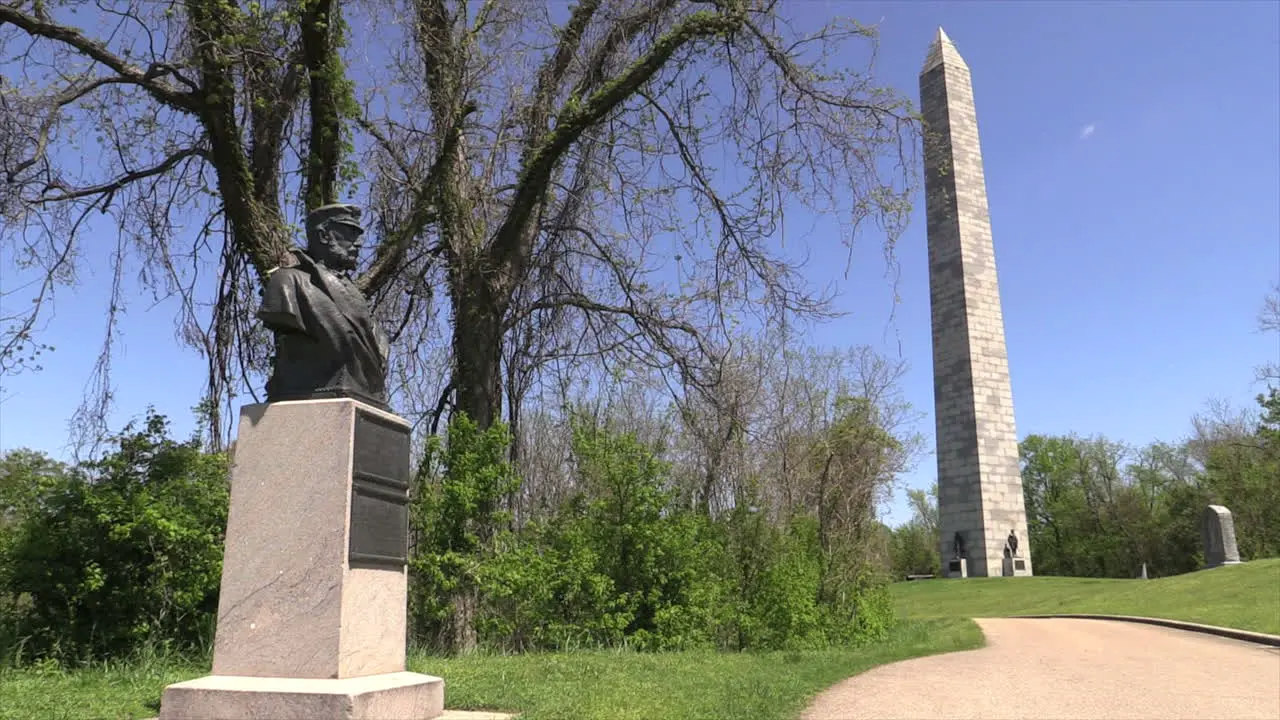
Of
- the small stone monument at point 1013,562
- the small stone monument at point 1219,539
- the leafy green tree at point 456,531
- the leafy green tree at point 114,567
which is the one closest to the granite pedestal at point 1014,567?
the small stone monument at point 1013,562

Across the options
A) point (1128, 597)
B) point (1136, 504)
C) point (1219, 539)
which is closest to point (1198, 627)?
point (1128, 597)

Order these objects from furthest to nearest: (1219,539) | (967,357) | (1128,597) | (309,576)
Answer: (967,357) → (1219,539) → (1128,597) → (309,576)

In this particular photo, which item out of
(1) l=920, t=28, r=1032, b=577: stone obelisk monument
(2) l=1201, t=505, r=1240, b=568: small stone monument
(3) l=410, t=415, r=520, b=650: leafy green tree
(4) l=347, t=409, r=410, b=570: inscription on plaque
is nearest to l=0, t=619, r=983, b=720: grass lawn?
(3) l=410, t=415, r=520, b=650: leafy green tree

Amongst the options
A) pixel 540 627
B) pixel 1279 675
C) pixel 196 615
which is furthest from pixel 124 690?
pixel 1279 675

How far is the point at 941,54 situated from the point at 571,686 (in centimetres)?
3426

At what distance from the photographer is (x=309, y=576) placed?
202 inches

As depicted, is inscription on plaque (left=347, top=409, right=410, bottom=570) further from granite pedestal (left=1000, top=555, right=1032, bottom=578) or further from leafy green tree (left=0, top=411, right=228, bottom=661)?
granite pedestal (left=1000, top=555, right=1032, bottom=578)

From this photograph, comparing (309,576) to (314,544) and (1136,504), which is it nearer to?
(314,544)

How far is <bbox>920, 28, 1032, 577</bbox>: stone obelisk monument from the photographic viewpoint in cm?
3447

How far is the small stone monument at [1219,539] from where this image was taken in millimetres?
28453

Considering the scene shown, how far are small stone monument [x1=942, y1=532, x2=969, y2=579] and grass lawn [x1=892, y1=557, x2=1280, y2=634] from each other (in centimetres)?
76

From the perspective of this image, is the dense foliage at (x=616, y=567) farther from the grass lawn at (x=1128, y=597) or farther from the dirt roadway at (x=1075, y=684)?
the grass lawn at (x=1128, y=597)

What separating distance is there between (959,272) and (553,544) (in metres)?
27.2

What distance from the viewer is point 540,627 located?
11023 mm
